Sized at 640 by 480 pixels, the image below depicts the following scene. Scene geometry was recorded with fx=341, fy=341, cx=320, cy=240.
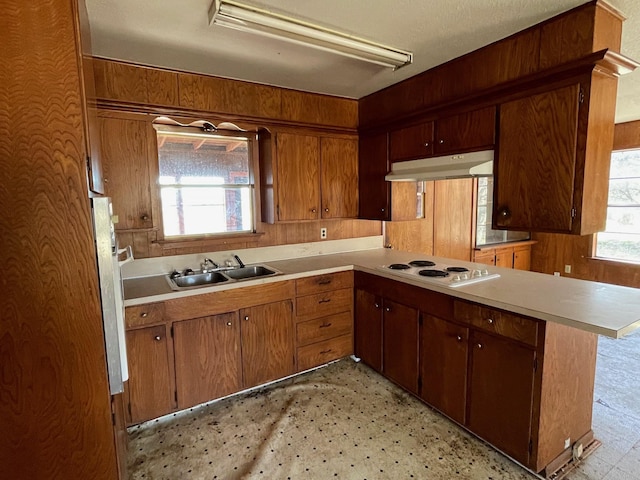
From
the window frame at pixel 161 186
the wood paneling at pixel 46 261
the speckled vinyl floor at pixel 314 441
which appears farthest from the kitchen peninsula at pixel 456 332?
the wood paneling at pixel 46 261

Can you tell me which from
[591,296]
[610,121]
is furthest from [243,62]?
[591,296]

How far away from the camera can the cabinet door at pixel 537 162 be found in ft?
6.35

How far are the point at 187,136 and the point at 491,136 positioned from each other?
7.53 ft

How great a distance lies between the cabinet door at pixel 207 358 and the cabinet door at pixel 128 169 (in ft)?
2.77

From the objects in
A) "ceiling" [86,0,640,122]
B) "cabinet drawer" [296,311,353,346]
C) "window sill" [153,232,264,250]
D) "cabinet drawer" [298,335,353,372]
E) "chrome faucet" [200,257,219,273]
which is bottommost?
"cabinet drawer" [298,335,353,372]

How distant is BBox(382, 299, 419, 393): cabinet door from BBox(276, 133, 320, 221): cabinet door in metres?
1.12

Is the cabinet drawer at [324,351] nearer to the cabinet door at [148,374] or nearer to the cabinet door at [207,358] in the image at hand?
the cabinet door at [207,358]

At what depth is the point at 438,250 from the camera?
166 inches

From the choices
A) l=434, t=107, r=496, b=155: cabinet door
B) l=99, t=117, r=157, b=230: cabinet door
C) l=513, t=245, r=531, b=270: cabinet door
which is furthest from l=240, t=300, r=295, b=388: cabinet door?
l=513, t=245, r=531, b=270: cabinet door

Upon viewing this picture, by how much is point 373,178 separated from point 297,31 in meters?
1.66

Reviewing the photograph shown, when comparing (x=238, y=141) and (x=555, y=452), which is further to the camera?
(x=238, y=141)

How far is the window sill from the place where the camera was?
273cm

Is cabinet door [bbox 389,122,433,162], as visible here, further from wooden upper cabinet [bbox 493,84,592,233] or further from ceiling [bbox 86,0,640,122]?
wooden upper cabinet [bbox 493,84,592,233]

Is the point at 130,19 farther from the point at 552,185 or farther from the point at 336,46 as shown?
the point at 552,185
